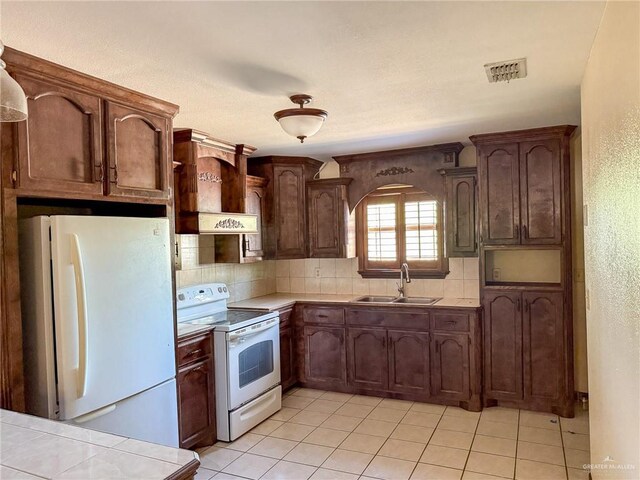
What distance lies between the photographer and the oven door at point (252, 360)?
134 inches

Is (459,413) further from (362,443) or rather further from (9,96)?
(9,96)

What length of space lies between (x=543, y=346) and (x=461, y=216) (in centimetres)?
128

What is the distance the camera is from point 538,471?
2.83 m

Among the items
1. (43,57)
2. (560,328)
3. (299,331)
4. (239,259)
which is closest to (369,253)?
(299,331)

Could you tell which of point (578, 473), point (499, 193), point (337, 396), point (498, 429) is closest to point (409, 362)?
point (337, 396)

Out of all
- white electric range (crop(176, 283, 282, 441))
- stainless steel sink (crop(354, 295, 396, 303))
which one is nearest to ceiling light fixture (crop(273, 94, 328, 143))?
white electric range (crop(176, 283, 282, 441))

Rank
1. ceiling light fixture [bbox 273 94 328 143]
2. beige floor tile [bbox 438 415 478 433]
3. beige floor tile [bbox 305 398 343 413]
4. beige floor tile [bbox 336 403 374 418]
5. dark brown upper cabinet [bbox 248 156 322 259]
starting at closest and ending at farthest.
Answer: ceiling light fixture [bbox 273 94 328 143] < beige floor tile [bbox 438 415 478 433] < beige floor tile [bbox 336 403 374 418] < beige floor tile [bbox 305 398 343 413] < dark brown upper cabinet [bbox 248 156 322 259]

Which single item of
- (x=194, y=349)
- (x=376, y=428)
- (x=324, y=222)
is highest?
(x=324, y=222)

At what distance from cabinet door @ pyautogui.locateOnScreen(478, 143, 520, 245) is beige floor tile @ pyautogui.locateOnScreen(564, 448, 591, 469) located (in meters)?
1.58

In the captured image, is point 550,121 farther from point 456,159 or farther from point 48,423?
point 48,423

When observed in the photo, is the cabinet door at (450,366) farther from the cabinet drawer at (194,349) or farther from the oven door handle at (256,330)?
the cabinet drawer at (194,349)

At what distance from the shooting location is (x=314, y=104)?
9.45 feet

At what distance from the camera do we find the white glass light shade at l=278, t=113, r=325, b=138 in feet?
8.50

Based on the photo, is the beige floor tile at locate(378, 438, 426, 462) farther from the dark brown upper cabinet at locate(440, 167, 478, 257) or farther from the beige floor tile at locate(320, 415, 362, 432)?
the dark brown upper cabinet at locate(440, 167, 478, 257)
